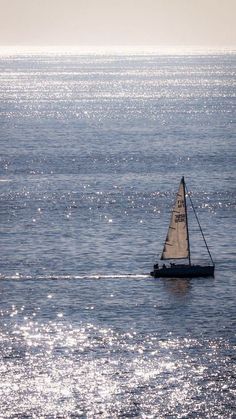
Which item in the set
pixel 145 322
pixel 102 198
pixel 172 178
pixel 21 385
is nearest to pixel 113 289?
pixel 145 322

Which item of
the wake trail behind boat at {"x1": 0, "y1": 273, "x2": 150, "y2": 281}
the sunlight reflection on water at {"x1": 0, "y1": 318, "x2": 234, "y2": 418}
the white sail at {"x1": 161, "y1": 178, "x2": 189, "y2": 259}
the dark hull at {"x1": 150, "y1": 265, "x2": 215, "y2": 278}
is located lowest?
the wake trail behind boat at {"x1": 0, "y1": 273, "x2": 150, "y2": 281}

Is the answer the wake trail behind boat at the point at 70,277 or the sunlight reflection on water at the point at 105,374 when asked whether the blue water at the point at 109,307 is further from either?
the wake trail behind boat at the point at 70,277

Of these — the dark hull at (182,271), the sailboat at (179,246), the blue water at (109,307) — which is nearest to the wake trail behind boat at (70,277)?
the blue water at (109,307)

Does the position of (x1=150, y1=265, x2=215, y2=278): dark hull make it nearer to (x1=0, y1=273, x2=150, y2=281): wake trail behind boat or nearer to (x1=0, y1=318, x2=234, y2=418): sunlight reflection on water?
(x1=0, y1=273, x2=150, y2=281): wake trail behind boat

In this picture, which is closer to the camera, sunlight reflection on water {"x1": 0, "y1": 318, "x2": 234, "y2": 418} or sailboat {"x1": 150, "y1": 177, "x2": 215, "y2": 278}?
sunlight reflection on water {"x1": 0, "y1": 318, "x2": 234, "y2": 418}

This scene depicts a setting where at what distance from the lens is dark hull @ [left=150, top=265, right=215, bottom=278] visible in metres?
97.2

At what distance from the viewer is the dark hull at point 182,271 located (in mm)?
97250


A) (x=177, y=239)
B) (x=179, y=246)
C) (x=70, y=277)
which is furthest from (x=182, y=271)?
(x=70, y=277)

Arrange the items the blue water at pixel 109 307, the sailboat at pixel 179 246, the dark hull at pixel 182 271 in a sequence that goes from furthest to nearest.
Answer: the sailboat at pixel 179 246
the dark hull at pixel 182 271
the blue water at pixel 109 307

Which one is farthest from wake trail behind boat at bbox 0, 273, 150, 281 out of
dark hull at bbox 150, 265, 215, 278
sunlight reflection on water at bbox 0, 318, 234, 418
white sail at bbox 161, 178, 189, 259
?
sunlight reflection on water at bbox 0, 318, 234, 418

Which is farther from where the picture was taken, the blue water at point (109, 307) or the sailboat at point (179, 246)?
the sailboat at point (179, 246)

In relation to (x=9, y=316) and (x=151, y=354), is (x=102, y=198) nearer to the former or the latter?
(x=9, y=316)

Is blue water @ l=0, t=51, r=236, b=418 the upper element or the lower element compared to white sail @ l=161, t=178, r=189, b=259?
lower

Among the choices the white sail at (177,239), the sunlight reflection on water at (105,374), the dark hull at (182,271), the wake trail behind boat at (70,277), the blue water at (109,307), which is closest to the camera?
→ the sunlight reflection on water at (105,374)
